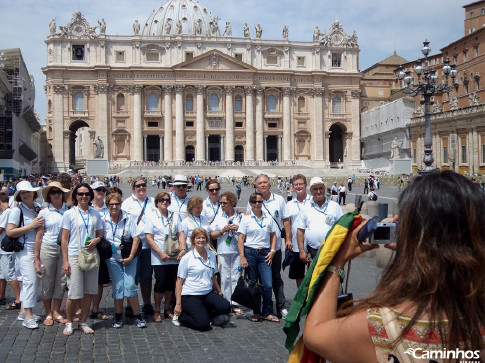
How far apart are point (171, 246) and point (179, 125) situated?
55120 mm

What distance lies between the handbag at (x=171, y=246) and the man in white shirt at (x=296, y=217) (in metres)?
1.52

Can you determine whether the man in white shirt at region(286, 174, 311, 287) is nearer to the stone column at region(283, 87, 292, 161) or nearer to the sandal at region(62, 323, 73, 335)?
the sandal at region(62, 323, 73, 335)

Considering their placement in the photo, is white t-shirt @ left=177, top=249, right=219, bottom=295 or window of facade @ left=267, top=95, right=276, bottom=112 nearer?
white t-shirt @ left=177, top=249, right=219, bottom=295

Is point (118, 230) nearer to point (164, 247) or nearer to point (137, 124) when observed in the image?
point (164, 247)

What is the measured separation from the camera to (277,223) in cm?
688

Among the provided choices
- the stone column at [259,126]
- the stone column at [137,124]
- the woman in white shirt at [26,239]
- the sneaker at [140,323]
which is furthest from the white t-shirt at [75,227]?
the stone column at [259,126]

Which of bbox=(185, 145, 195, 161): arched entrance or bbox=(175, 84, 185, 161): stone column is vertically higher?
bbox=(175, 84, 185, 161): stone column

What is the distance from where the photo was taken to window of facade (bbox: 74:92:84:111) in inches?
2378

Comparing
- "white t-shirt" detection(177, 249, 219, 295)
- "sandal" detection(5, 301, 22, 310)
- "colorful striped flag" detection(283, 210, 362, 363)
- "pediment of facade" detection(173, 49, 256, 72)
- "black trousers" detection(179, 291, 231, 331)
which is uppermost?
"pediment of facade" detection(173, 49, 256, 72)

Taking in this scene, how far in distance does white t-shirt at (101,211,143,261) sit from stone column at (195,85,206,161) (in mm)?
54721

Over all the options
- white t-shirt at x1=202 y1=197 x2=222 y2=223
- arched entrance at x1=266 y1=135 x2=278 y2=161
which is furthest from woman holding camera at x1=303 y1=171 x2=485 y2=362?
arched entrance at x1=266 y1=135 x2=278 y2=161

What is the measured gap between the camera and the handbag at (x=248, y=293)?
6.43 metres

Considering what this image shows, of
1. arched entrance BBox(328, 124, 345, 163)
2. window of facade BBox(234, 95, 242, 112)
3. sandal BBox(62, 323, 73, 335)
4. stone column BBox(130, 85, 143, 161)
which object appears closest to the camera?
sandal BBox(62, 323, 73, 335)

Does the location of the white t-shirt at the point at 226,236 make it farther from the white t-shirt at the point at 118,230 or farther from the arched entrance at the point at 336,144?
the arched entrance at the point at 336,144
